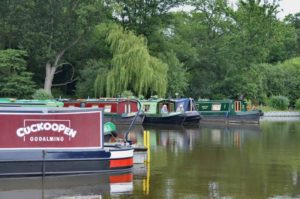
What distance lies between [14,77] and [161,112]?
38.0 ft

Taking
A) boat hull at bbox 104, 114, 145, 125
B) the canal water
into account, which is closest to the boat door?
boat hull at bbox 104, 114, 145, 125

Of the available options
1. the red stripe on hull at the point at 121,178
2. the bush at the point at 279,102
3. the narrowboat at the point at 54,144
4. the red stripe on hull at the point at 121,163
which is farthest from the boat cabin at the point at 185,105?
the red stripe on hull at the point at 121,178

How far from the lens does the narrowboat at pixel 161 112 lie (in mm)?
38688

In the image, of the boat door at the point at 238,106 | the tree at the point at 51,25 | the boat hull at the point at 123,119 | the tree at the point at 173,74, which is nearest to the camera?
the boat hull at the point at 123,119

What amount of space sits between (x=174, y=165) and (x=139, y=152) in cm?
124

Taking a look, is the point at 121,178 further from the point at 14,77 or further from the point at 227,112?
the point at 14,77

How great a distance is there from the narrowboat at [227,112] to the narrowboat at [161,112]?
4033mm

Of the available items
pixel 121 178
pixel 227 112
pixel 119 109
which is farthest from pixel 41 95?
pixel 121 178

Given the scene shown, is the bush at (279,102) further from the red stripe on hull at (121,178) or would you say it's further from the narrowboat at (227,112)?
the red stripe on hull at (121,178)

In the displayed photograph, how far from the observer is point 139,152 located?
683 inches

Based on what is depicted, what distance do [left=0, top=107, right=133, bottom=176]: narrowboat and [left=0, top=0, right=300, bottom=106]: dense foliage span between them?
26720 millimetres

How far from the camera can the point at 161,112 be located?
3978cm

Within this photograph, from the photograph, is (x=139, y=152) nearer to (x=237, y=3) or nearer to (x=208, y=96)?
(x=208, y=96)

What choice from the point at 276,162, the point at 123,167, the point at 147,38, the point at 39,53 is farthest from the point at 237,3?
the point at 123,167
